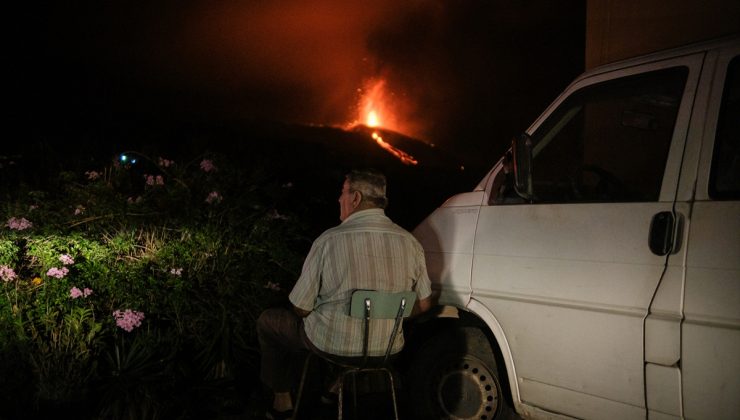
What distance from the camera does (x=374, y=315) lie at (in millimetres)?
3027

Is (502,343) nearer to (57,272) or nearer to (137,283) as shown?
(137,283)

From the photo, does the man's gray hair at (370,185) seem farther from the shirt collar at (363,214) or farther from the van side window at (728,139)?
the van side window at (728,139)

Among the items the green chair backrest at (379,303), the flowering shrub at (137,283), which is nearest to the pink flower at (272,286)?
the flowering shrub at (137,283)

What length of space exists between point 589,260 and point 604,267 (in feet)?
0.26

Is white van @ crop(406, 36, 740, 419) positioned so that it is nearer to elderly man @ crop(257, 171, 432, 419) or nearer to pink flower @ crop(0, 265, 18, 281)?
elderly man @ crop(257, 171, 432, 419)

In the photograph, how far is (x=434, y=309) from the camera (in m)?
3.56

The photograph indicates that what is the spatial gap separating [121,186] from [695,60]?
5105mm

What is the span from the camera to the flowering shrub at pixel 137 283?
4148 millimetres

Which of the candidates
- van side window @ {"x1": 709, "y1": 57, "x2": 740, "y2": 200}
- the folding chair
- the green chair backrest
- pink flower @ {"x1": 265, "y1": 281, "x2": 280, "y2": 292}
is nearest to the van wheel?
the folding chair

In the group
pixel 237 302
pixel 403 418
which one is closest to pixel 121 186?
pixel 237 302

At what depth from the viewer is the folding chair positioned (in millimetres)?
2982

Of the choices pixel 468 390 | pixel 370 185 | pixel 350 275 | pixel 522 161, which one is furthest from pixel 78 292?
pixel 522 161

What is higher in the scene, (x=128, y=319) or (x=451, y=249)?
(x=451, y=249)

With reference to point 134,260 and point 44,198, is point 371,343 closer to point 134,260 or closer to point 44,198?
point 134,260
